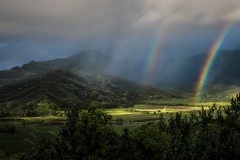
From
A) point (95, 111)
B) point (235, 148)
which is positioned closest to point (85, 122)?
point (95, 111)

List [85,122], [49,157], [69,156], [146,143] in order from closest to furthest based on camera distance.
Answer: [49,157] → [69,156] → [146,143] → [85,122]

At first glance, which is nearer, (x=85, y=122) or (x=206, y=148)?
(x=206, y=148)

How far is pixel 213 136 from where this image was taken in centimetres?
5144

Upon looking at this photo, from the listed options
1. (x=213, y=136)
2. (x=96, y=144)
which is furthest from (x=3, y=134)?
(x=213, y=136)

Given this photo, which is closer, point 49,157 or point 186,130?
point 49,157

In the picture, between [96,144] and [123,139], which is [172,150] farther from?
[96,144]

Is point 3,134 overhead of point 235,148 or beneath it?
beneath

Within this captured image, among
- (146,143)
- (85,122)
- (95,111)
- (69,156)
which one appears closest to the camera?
(69,156)

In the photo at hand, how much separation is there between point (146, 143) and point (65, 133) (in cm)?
1892

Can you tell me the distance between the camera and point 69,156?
4684 cm

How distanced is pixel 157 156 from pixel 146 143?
27.9 ft

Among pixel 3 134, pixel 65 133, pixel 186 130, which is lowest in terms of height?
pixel 3 134

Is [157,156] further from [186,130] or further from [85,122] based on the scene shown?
[186,130]

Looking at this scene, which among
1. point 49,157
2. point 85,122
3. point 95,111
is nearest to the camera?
point 49,157
